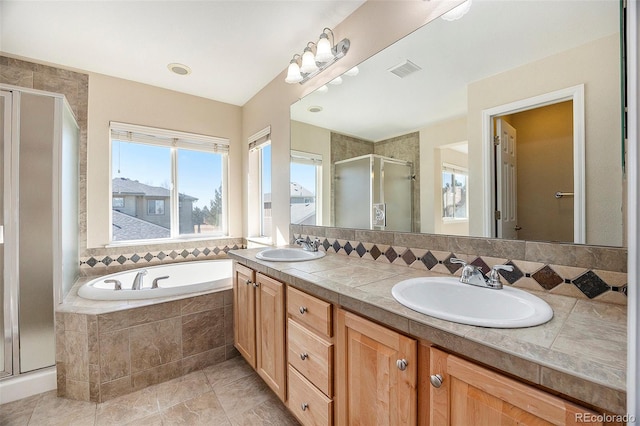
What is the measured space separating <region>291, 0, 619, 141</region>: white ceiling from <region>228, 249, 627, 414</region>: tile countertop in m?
0.93

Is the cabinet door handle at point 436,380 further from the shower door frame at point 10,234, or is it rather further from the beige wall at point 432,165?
the shower door frame at point 10,234

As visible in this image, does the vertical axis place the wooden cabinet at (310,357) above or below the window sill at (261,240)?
below

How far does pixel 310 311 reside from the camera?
4.06ft

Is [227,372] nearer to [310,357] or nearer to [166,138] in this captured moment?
[310,357]

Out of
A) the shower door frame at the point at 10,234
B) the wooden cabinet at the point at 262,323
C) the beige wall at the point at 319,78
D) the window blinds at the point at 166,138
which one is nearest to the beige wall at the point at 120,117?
the window blinds at the point at 166,138

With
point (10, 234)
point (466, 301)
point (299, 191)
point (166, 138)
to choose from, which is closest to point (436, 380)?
point (466, 301)

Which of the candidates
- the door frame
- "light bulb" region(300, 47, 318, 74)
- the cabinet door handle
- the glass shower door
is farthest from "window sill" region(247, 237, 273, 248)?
the door frame

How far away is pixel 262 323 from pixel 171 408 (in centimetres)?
76

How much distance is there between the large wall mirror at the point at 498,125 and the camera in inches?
36.7

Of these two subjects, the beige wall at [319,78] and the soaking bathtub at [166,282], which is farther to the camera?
the soaking bathtub at [166,282]

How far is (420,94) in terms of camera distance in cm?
147

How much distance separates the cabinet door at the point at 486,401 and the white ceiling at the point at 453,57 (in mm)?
1114

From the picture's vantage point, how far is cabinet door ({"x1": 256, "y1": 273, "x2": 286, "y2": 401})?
146 cm

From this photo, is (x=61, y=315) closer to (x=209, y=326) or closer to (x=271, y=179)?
(x=209, y=326)
